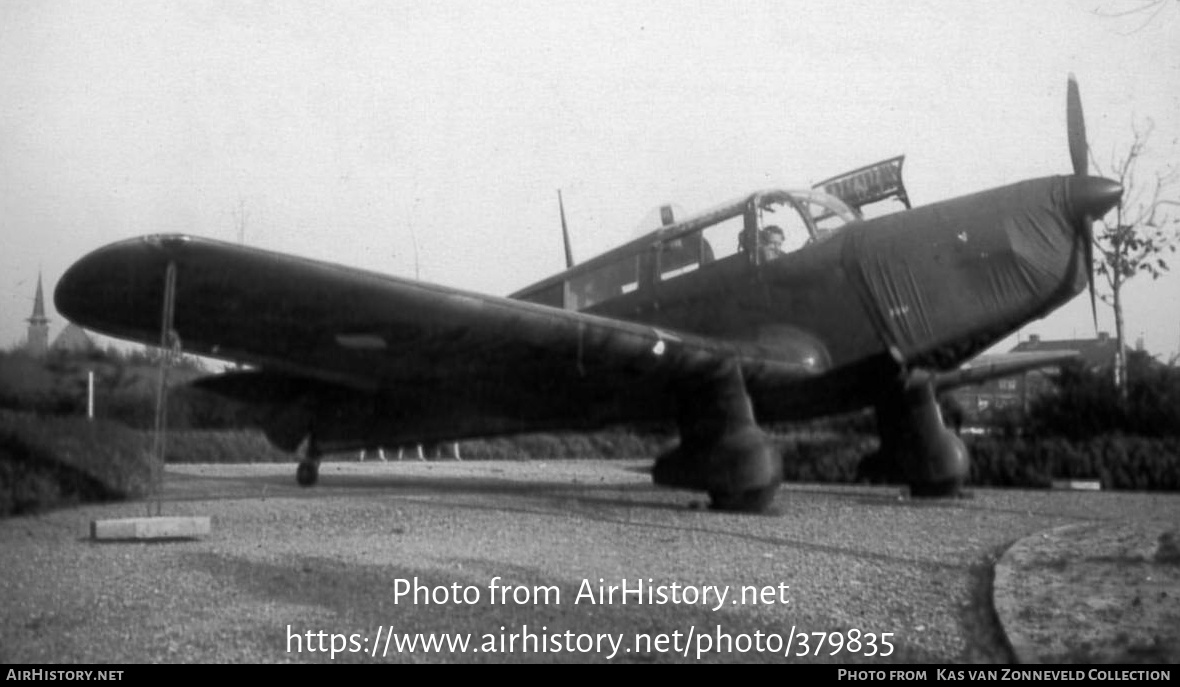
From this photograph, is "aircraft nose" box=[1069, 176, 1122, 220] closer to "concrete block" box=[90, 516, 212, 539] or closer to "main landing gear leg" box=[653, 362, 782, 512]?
"main landing gear leg" box=[653, 362, 782, 512]

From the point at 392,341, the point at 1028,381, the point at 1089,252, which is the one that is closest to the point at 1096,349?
the point at 1028,381

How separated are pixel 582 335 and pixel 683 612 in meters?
3.54

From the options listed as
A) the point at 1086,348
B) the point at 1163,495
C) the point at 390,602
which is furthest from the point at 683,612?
the point at 1086,348

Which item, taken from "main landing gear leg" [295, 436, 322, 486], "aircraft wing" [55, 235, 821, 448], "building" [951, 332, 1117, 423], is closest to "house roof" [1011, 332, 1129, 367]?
"building" [951, 332, 1117, 423]

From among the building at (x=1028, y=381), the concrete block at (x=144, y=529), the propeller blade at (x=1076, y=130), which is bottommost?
the concrete block at (x=144, y=529)

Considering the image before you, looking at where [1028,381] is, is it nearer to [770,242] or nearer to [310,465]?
[770,242]

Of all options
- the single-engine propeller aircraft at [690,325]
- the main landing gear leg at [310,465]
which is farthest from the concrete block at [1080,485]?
the main landing gear leg at [310,465]

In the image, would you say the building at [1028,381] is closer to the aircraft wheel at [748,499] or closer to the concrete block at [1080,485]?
the concrete block at [1080,485]

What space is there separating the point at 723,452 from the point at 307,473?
14.8ft

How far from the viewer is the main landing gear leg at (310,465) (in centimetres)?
1000

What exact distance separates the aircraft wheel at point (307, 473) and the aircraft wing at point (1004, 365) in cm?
614

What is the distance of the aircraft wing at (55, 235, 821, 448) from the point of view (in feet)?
19.4

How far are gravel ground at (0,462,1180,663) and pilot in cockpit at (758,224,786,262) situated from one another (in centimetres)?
204

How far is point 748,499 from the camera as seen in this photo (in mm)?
7531
